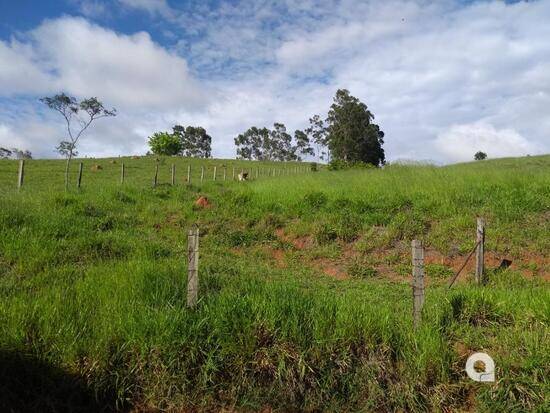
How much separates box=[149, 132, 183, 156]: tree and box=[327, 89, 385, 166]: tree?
3057 centimetres

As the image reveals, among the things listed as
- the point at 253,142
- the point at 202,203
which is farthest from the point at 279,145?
the point at 202,203

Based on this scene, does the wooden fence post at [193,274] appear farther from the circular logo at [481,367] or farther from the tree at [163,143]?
the tree at [163,143]

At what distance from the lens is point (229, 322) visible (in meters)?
4.90

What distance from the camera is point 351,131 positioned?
48.1 meters

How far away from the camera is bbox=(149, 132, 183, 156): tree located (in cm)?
6912

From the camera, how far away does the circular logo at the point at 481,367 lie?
4500 millimetres

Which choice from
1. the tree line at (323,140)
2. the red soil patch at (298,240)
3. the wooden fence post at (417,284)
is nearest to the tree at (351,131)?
the tree line at (323,140)

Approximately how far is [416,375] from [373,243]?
6836 millimetres

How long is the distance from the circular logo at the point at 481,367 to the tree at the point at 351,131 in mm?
44041

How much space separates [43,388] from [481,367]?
4610 mm

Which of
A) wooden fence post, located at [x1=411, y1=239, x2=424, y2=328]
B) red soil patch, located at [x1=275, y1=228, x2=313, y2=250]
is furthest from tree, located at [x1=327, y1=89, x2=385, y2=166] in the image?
wooden fence post, located at [x1=411, y1=239, x2=424, y2=328]

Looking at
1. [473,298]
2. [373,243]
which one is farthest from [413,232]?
[473,298]

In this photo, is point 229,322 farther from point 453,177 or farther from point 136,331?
point 453,177

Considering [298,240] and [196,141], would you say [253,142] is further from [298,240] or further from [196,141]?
[298,240]
